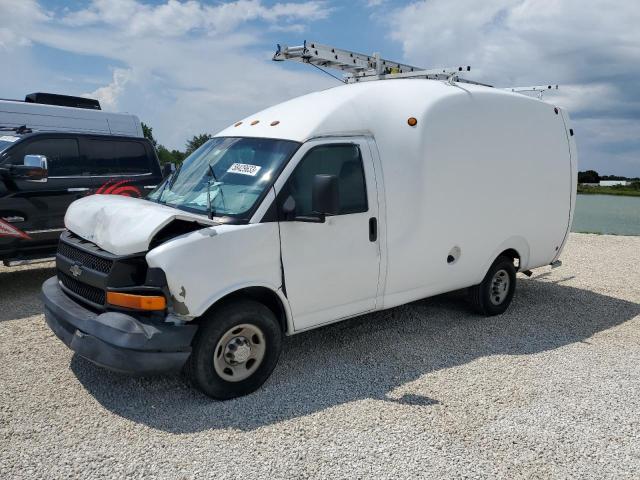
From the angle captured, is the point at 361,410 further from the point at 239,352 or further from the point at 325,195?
the point at 325,195

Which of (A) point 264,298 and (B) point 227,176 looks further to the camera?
(B) point 227,176

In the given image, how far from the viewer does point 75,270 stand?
4.67 meters

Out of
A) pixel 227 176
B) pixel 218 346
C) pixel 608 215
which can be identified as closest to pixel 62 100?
pixel 227 176

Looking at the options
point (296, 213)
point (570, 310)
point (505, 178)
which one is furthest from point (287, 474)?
point (570, 310)

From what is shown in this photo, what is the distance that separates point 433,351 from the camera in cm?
571

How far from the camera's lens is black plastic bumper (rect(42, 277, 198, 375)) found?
403cm

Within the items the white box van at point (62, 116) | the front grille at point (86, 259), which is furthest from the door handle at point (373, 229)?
the white box van at point (62, 116)

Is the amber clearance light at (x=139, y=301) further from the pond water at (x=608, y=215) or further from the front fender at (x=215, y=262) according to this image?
the pond water at (x=608, y=215)

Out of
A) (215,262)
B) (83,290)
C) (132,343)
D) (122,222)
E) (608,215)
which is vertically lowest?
(608,215)

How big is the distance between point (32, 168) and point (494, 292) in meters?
6.11

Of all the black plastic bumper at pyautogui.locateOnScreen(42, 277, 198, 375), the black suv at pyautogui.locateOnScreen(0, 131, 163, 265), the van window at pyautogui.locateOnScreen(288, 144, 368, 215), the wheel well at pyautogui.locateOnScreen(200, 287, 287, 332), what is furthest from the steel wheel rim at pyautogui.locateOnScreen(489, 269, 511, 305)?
the black suv at pyautogui.locateOnScreen(0, 131, 163, 265)

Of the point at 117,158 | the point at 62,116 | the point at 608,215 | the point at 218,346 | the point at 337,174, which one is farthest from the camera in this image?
the point at 608,215

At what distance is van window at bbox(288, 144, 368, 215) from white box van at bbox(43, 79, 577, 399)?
0.5 inches

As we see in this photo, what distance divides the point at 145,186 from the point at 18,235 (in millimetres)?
2146
